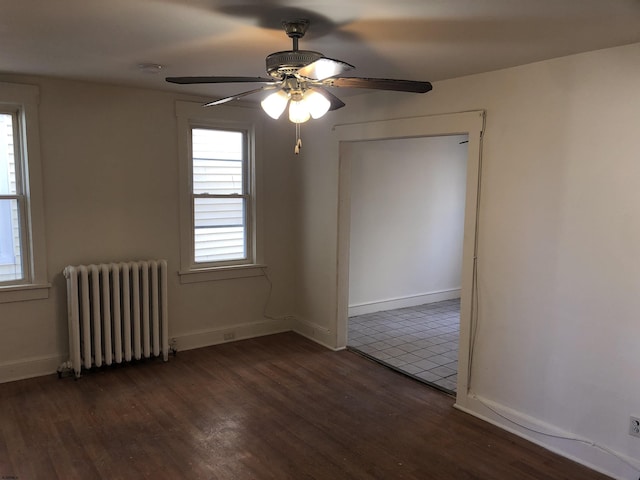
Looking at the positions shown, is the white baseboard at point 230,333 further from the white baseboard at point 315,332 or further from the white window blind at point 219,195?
the white window blind at point 219,195

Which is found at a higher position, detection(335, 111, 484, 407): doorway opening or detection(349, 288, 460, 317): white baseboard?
detection(335, 111, 484, 407): doorway opening

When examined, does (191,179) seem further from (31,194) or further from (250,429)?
(250,429)

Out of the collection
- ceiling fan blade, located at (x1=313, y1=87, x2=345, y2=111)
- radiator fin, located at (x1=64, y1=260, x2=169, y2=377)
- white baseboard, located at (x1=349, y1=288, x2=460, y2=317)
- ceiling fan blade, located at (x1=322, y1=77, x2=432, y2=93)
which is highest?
ceiling fan blade, located at (x1=322, y1=77, x2=432, y2=93)

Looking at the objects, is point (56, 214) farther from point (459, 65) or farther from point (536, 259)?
point (536, 259)

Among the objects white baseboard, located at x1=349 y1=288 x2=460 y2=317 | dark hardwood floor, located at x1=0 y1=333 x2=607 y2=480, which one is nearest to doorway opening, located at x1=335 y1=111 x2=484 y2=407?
dark hardwood floor, located at x1=0 y1=333 x2=607 y2=480

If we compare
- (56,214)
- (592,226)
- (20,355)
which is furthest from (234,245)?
(592,226)

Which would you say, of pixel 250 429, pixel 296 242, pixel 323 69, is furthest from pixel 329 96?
pixel 296 242

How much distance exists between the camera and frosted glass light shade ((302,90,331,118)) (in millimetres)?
2314

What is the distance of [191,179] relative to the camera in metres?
4.55

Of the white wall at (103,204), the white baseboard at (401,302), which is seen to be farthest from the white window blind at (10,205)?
the white baseboard at (401,302)

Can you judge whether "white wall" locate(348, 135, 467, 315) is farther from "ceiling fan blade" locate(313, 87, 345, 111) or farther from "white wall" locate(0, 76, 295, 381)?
"ceiling fan blade" locate(313, 87, 345, 111)

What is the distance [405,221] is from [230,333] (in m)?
2.61

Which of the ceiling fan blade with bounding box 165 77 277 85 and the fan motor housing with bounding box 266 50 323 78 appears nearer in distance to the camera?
the fan motor housing with bounding box 266 50 323 78

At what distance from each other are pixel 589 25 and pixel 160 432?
10.9ft
